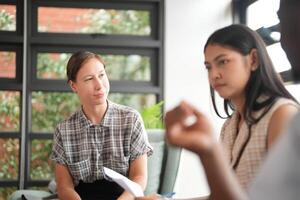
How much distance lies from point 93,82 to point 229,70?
123 cm

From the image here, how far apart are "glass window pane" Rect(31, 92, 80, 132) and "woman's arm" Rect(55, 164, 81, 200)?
67.0 inches

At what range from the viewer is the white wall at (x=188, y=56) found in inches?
167

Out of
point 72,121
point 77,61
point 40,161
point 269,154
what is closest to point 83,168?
point 72,121

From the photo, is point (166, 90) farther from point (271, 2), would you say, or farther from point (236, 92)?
point (236, 92)

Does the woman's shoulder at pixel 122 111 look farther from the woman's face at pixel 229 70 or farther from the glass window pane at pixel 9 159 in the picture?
the glass window pane at pixel 9 159

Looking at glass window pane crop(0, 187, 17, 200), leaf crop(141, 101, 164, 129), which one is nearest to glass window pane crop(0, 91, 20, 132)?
glass window pane crop(0, 187, 17, 200)

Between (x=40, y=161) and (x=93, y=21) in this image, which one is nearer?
(x=40, y=161)

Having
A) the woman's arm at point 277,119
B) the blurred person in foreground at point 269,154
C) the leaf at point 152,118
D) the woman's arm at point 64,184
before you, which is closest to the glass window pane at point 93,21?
the leaf at point 152,118

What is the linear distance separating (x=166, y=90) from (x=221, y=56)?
285cm

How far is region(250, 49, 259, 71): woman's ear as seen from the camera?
1.41 m

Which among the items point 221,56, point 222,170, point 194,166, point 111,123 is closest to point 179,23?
point 194,166

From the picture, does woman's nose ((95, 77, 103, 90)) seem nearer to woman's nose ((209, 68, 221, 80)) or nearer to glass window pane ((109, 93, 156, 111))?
woman's nose ((209, 68, 221, 80))

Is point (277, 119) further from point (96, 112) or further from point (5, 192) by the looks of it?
point (5, 192)

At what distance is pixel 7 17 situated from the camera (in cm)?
417
